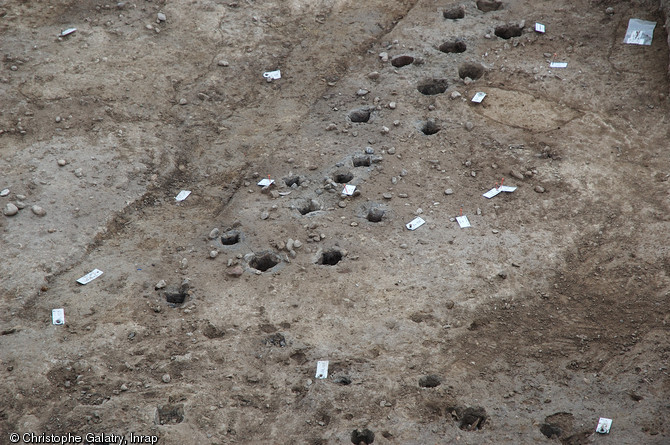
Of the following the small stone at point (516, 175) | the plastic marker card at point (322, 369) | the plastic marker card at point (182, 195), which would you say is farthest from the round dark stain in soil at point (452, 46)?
the plastic marker card at point (322, 369)

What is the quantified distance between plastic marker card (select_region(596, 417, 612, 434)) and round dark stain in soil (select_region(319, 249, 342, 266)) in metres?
3.00

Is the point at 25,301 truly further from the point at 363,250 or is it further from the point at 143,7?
the point at 143,7

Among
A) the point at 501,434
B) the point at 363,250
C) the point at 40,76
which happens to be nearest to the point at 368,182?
the point at 363,250

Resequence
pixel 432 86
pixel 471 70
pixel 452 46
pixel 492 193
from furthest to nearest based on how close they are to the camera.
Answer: pixel 452 46
pixel 471 70
pixel 432 86
pixel 492 193

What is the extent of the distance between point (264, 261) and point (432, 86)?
396 centimetres

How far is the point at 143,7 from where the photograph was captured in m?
9.88

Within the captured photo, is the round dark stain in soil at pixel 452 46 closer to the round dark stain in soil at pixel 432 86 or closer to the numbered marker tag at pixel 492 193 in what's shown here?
the round dark stain in soil at pixel 432 86

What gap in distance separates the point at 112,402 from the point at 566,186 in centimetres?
549

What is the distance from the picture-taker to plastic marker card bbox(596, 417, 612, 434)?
16.0 feet

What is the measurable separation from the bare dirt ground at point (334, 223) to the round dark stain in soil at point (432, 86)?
0.14 feet

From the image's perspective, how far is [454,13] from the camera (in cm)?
988

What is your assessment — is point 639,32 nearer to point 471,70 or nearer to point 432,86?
point 471,70

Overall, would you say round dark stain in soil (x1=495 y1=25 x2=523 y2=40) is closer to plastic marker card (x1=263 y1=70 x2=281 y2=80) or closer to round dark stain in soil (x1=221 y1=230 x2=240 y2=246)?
plastic marker card (x1=263 y1=70 x2=281 y2=80)

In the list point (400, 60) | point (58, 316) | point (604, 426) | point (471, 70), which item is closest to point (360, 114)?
point (400, 60)
